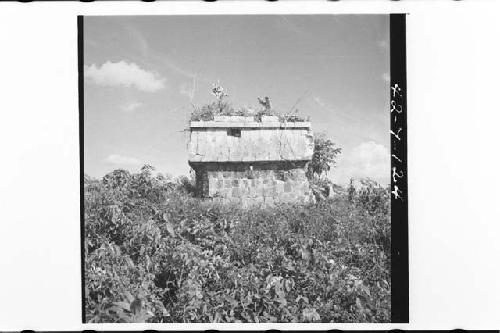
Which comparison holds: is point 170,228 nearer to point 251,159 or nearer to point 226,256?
point 226,256

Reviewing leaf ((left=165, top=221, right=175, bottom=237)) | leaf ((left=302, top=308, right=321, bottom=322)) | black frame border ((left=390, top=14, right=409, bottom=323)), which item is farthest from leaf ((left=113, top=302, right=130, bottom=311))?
black frame border ((left=390, top=14, right=409, bottom=323))

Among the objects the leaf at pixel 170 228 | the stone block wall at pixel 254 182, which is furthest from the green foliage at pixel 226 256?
the stone block wall at pixel 254 182

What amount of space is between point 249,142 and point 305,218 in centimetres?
90

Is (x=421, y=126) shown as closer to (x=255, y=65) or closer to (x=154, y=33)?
(x=255, y=65)

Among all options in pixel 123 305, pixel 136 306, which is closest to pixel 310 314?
pixel 136 306

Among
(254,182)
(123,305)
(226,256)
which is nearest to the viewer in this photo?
(123,305)

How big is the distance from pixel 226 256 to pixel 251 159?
944 mm

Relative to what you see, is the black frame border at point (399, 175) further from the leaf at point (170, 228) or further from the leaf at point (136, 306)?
the leaf at point (136, 306)

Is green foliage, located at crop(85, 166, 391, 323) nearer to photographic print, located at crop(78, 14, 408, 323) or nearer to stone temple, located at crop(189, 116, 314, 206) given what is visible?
photographic print, located at crop(78, 14, 408, 323)

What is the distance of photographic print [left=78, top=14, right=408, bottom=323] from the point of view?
388 centimetres

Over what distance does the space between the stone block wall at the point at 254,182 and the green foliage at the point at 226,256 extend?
0.11 meters

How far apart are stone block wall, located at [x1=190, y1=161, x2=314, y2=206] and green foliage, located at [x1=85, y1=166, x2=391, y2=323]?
105mm

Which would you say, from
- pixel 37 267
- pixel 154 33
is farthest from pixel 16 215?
pixel 154 33

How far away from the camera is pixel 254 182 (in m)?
4.07
